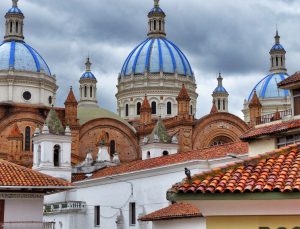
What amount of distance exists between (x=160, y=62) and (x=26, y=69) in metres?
16.0

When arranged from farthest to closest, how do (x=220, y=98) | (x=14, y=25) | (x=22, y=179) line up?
(x=220, y=98)
(x=14, y=25)
(x=22, y=179)

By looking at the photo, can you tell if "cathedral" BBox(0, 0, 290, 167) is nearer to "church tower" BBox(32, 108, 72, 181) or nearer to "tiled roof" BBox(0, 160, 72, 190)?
"church tower" BBox(32, 108, 72, 181)

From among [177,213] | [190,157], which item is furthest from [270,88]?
[177,213]

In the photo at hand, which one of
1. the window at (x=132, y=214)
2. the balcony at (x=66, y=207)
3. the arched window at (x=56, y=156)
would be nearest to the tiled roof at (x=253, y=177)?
the window at (x=132, y=214)

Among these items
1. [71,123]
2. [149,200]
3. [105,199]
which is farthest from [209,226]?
[71,123]

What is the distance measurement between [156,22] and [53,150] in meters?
33.7

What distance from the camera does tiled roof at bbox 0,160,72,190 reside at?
24297 mm

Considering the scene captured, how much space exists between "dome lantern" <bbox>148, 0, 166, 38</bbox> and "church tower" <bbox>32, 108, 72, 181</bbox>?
3000 cm

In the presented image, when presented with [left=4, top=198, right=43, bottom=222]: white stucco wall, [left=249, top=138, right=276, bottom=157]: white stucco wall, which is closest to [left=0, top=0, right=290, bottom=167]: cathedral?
[left=249, top=138, right=276, bottom=157]: white stucco wall

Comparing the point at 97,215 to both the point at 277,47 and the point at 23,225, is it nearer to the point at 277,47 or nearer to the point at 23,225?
the point at 23,225

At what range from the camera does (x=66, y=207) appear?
4981 centimetres

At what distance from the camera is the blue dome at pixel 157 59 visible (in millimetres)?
77875

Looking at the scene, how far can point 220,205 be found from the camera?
9766mm

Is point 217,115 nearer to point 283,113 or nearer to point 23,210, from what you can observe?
point 283,113
